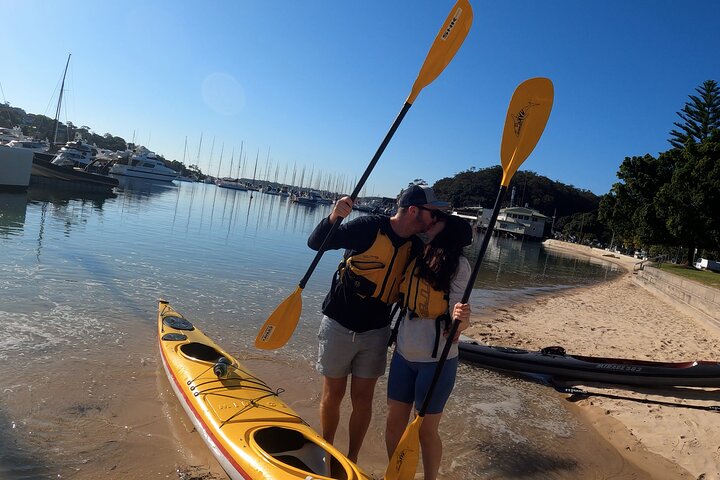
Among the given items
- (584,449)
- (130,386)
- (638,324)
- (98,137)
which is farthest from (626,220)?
(98,137)

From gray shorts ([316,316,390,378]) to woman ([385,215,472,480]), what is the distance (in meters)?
0.25

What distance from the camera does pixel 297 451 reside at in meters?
3.13

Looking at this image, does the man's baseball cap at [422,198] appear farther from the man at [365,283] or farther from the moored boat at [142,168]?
the moored boat at [142,168]

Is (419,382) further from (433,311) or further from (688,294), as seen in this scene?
(688,294)

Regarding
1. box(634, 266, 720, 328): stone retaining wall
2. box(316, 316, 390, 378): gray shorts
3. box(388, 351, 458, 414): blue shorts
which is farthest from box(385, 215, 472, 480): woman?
box(634, 266, 720, 328): stone retaining wall

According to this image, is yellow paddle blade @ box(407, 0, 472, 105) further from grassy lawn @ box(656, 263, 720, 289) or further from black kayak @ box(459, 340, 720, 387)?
grassy lawn @ box(656, 263, 720, 289)

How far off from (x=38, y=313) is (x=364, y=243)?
264 inches

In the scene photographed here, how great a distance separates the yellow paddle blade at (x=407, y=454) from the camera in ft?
8.91

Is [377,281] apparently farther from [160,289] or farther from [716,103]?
[716,103]

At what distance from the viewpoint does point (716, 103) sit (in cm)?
3300

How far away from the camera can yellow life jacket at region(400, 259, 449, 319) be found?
2.67 metres

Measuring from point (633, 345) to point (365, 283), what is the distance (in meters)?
7.91

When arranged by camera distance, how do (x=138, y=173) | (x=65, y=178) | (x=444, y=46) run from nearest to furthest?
(x=444, y=46), (x=65, y=178), (x=138, y=173)

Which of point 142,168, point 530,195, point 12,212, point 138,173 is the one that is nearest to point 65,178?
point 12,212
